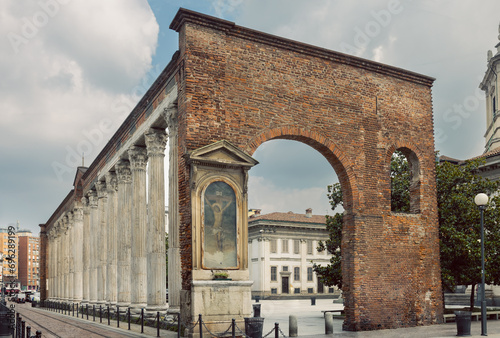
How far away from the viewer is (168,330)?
54.5 ft

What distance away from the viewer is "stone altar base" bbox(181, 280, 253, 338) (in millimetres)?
14117

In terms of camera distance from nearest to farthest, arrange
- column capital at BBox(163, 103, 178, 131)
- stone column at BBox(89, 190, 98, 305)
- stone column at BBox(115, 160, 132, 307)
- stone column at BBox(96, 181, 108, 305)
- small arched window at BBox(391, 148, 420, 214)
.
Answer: column capital at BBox(163, 103, 178, 131) < small arched window at BBox(391, 148, 420, 214) < stone column at BBox(115, 160, 132, 307) < stone column at BBox(96, 181, 108, 305) < stone column at BBox(89, 190, 98, 305)

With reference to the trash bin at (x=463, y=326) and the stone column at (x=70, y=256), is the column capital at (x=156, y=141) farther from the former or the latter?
the stone column at (x=70, y=256)

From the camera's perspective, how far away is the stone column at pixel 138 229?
22297mm

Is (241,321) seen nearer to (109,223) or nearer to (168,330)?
(168,330)

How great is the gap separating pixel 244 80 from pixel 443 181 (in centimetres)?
1207

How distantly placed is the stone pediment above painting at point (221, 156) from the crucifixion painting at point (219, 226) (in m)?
0.63

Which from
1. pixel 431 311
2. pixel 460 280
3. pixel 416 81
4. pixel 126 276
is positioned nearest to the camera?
pixel 431 311

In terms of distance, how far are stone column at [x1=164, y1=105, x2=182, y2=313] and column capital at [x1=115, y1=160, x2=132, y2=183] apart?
347 inches

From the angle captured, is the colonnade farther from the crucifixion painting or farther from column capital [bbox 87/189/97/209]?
the crucifixion painting

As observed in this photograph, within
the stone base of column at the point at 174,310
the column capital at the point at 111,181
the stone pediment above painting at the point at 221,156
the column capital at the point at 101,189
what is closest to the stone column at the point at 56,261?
the column capital at the point at 101,189

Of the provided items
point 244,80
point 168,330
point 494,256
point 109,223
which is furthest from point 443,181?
point 109,223

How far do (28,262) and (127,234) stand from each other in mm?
159977

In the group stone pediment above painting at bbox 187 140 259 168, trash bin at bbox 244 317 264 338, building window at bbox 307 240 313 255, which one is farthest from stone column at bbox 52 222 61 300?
trash bin at bbox 244 317 264 338
